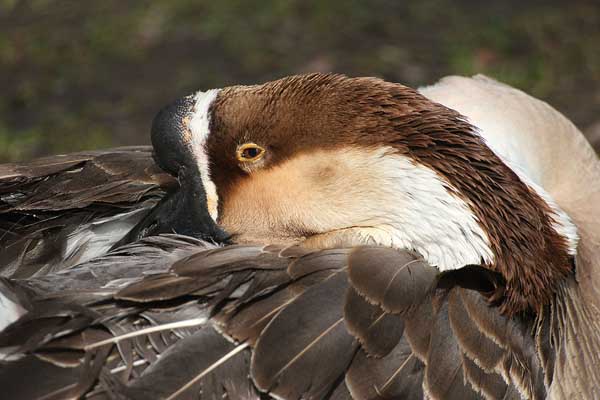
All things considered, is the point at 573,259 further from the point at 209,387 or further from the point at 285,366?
the point at 209,387

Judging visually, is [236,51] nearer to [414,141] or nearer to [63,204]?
[63,204]

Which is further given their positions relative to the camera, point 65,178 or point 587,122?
point 587,122

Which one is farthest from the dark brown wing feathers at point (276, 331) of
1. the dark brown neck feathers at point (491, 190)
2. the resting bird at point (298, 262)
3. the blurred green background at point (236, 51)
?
the blurred green background at point (236, 51)

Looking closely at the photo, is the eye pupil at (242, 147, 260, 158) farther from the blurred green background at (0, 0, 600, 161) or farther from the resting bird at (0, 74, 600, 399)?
the blurred green background at (0, 0, 600, 161)

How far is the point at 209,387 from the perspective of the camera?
2.45 metres

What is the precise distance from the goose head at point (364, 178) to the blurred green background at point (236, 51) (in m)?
2.75

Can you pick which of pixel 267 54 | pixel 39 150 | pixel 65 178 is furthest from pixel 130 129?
pixel 65 178

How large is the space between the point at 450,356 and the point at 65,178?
4.90 ft

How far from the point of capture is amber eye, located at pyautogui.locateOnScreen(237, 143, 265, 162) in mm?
2988

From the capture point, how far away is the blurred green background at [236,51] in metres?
5.96

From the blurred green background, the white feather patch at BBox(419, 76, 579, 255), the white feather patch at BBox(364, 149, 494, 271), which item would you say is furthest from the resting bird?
the blurred green background

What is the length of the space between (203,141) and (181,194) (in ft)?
0.64

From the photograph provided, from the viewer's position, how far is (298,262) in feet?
8.82

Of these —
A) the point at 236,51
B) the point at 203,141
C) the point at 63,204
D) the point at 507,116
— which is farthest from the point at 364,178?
the point at 236,51
